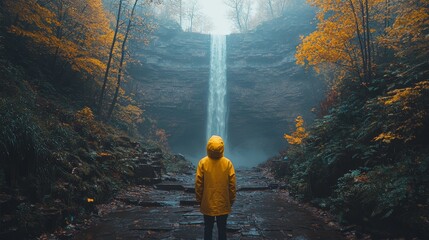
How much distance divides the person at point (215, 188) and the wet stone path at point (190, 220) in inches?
49.4

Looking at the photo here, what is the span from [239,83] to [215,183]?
26.3 meters

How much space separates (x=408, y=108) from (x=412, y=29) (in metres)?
4.40

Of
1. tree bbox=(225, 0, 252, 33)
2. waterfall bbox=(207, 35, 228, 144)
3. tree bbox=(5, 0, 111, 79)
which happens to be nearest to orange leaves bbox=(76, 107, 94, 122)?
tree bbox=(5, 0, 111, 79)

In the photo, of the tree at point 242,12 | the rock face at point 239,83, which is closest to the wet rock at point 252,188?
the rock face at point 239,83

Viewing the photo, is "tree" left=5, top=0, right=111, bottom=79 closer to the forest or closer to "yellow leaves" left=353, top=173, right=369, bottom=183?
the forest

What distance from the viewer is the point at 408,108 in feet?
16.4

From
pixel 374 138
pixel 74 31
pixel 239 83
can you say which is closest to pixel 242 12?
pixel 239 83

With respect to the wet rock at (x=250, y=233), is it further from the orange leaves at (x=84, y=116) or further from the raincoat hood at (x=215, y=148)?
the orange leaves at (x=84, y=116)

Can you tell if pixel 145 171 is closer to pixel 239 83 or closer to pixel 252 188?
pixel 252 188

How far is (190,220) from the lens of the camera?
5629 mm

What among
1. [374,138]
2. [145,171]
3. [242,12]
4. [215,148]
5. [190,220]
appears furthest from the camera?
[242,12]

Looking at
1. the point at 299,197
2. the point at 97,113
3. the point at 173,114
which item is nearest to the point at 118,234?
the point at 299,197

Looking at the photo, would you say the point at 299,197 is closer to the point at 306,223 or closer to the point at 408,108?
the point at 306,223

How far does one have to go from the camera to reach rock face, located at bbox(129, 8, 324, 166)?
89.8 ft
